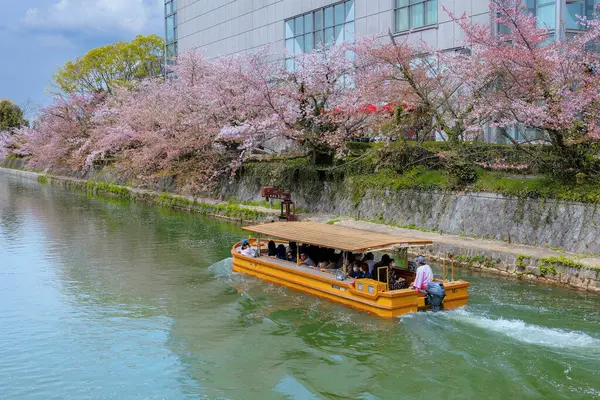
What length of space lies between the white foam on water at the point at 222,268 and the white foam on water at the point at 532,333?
838 cm

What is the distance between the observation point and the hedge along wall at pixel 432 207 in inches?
754

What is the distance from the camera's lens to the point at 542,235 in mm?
19766

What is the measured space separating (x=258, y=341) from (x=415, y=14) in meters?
23.6

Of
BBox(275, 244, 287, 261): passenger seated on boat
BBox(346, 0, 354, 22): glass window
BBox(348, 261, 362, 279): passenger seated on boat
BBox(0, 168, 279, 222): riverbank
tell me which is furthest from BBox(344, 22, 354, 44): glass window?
BBox(348, 261, 362, 279): passenger seated on boat

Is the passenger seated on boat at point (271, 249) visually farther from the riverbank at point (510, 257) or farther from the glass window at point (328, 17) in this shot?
the glass window at point (328, 17)

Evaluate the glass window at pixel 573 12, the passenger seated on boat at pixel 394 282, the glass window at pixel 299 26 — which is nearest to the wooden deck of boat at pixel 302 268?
the passenger seated on boat at pixel 394 282

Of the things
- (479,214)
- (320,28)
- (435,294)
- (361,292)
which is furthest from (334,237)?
(320,28)

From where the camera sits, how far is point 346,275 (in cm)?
1595

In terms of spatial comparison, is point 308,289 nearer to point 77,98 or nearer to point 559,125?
point 559,125

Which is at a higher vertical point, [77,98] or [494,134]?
[77,98]

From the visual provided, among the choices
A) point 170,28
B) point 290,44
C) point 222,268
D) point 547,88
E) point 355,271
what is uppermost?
point 170,28

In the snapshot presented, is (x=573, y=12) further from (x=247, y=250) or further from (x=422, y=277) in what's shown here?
(x=247, y=250)

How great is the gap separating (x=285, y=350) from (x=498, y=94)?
46.4 feet

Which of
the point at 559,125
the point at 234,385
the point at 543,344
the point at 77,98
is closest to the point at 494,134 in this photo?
the point at 559,125
